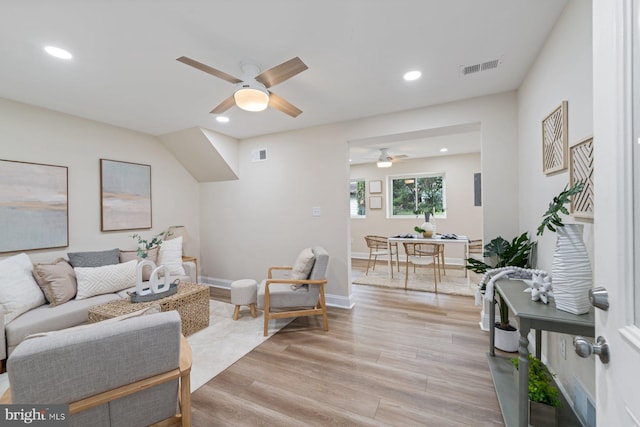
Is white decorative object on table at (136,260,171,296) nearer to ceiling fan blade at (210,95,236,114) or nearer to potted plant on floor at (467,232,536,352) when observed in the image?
ceiling fan blade at (210,95,236,114)

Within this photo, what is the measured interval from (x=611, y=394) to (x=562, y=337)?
4.88 feet

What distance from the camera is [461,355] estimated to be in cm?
233

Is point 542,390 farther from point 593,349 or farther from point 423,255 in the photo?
point 423,255

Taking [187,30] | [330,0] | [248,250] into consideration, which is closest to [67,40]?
[187,30]

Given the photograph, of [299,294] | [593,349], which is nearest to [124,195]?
[299,294]

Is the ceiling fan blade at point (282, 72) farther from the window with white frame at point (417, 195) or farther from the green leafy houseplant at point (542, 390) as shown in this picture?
the window with white frame at point (417, 195)

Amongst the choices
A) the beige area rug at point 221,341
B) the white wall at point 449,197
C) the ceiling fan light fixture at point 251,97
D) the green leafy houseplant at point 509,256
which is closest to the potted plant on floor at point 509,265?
the green leafy houseplant at point 509,256

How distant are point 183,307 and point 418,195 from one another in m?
5.72

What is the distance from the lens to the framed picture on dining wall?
684 centimetres

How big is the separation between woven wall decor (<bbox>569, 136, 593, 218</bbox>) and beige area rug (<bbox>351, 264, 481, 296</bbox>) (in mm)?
2849

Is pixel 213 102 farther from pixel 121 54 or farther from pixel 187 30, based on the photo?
pixel 187 30

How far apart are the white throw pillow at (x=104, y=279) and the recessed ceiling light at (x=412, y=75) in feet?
12.5

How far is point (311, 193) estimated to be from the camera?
3824 millimetres

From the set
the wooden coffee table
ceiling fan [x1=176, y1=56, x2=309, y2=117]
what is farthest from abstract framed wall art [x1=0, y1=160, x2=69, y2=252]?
ceiling fan [x1=176, y1=56, x2=309, y2=117]
